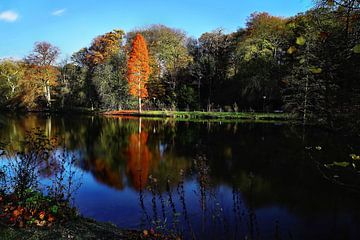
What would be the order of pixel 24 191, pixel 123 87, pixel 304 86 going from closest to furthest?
pixel 24 191 → pixel 304 86 → pixel 123 87

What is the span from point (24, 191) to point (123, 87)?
121 feet

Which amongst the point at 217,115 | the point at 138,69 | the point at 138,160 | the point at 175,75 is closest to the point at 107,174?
Answer: the point at 138,160

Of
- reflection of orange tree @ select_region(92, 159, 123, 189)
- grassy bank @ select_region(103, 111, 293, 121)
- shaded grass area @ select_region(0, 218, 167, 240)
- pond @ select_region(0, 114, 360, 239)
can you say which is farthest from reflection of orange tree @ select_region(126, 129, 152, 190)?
grassy bank @ select_region(103, 111, 293, 121)

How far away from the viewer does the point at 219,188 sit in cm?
986

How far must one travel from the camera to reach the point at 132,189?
1003 centimetres

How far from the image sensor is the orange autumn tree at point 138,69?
3962 centimetres

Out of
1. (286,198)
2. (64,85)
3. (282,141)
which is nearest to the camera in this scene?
(286,198)

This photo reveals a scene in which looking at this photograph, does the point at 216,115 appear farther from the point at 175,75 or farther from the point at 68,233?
the point at 68,233

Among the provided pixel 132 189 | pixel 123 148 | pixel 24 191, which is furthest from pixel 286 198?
pixel 123 148

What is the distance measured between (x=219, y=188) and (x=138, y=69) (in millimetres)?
31773

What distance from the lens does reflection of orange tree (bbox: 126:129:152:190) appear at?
11063mm

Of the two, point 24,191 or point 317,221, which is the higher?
point 24,191

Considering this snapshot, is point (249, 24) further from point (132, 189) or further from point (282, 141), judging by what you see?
point (132, 189)

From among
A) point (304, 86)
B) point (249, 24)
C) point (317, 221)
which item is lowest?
point (317, 221)
